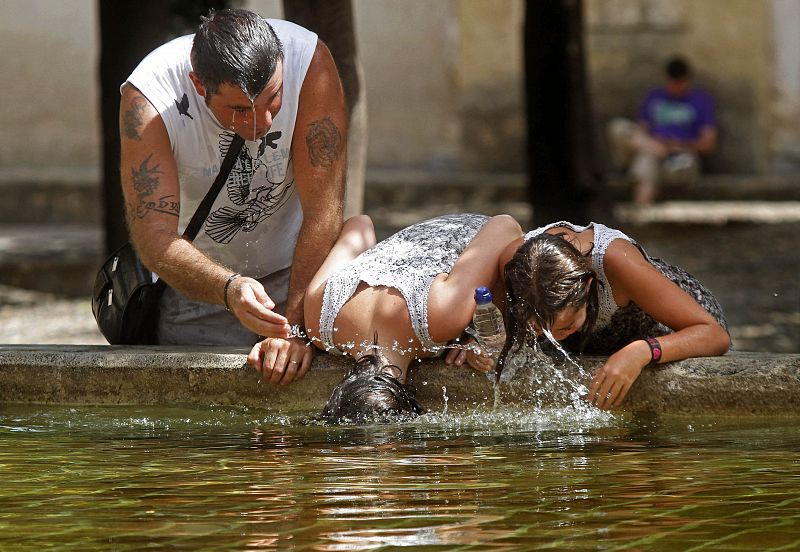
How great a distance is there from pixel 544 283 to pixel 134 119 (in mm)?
1465

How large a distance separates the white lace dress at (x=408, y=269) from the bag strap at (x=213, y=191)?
530 mm

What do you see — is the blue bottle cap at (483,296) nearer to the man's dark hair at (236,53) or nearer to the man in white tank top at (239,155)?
the man in white tank top at (239,155)

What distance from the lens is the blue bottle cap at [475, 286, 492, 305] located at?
4184 millimetres

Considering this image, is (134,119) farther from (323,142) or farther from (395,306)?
(395,306)

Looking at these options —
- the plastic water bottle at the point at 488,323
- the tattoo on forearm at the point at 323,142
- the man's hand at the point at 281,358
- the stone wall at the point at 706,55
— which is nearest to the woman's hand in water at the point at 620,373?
the plastic water bottle at the point at 488,323

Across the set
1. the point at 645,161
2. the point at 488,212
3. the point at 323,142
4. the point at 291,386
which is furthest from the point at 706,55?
the point at 291,386

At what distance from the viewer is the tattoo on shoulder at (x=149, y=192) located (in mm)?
4574

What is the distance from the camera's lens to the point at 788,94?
582 inches

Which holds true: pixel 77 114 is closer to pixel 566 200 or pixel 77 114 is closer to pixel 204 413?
pixel 566 200

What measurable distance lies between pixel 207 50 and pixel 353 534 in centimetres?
190

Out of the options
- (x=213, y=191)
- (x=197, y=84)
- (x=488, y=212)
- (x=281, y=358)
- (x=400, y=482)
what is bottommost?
(x=488, y=212)

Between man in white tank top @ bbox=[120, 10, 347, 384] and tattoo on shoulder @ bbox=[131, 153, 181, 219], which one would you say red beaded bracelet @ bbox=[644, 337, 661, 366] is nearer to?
man in white tank top @ bbox=[120, 10, 347, 384]

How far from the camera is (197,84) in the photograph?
4469 millimetres

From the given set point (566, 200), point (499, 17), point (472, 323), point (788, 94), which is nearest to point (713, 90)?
point (788, 94)
